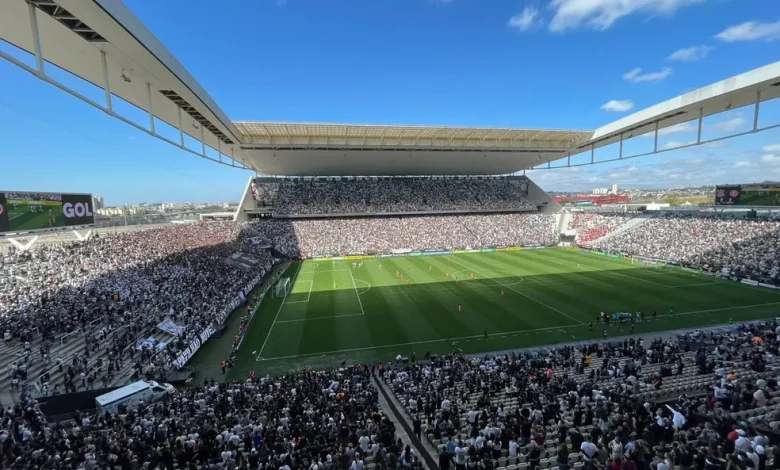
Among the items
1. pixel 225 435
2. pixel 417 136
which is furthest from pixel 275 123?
pixel 225 435

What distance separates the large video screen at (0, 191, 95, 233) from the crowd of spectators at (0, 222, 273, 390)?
227 cm

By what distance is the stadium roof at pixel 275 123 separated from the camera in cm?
1229

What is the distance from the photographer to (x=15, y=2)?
10703mm

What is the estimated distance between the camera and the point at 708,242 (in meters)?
37.4

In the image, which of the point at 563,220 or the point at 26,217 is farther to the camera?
the point at 563,220

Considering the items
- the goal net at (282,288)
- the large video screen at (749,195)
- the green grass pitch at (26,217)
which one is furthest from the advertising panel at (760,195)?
the green grass pitch at (26,217)

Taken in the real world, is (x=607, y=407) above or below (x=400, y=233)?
below

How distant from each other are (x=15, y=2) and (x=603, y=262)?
4550cm

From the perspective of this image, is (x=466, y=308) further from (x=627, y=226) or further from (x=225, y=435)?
(x=627, y=226)

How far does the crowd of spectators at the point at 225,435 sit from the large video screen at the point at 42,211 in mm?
17599

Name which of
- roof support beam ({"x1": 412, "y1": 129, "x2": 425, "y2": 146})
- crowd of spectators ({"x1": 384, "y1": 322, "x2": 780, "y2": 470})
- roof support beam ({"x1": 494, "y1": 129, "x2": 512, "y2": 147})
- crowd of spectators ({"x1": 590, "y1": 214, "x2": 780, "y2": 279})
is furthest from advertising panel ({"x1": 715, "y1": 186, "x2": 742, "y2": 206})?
crowd of spectators ({"x1": 384, "y1": 322, "x2": 780, "y2": 470})

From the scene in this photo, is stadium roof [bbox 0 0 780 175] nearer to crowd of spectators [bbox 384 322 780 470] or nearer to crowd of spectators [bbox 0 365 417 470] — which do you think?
crowd of spectators [bbox 0 365 417 470]

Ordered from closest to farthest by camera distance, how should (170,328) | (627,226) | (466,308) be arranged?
(170,328) → (466,308) → (627,226)

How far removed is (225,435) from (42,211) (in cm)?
2560
